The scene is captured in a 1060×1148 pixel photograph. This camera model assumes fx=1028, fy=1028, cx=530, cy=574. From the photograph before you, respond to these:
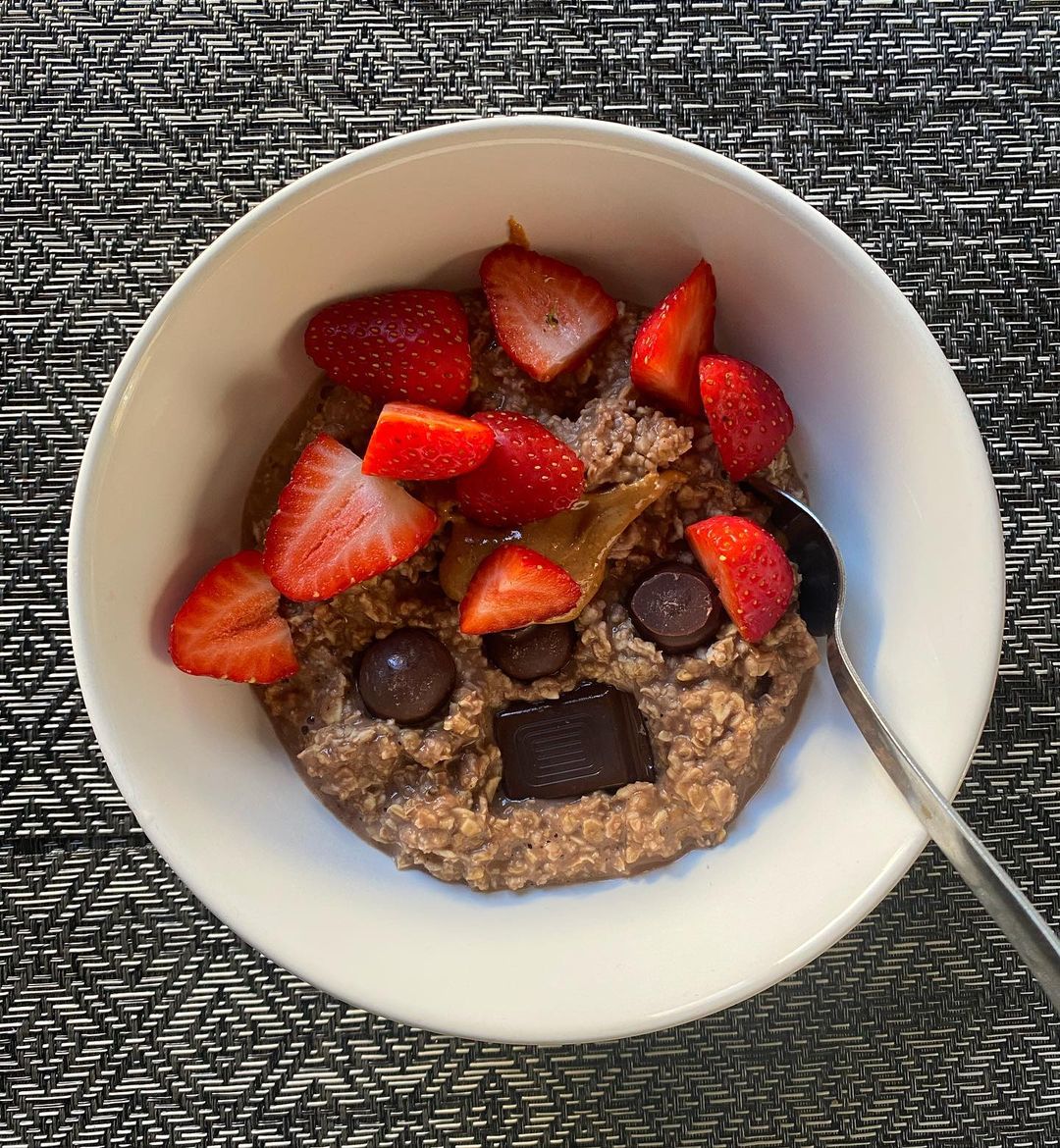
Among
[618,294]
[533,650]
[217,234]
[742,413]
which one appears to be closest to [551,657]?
[533,650]

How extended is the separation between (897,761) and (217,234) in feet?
4.41

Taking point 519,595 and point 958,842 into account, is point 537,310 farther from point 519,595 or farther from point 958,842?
point 958,842

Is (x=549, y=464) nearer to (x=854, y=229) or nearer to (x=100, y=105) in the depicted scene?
(x=854, y=229)

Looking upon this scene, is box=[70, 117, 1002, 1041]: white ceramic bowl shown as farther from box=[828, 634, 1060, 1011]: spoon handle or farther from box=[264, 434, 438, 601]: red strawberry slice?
Answer: box=[264, 434, 438, 601]: red strawberry slice

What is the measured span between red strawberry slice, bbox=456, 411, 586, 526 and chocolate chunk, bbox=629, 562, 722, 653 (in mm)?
184

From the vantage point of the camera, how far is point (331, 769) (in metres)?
1.52

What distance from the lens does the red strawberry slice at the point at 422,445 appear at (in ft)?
4.52

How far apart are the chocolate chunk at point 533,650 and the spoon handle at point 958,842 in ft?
1.31

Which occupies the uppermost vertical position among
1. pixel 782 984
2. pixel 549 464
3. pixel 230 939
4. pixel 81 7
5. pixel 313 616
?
pixel 81 7

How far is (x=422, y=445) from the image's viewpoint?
54.3 inches

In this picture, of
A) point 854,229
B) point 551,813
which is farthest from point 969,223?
point 551,813

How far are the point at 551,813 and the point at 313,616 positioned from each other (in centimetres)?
46

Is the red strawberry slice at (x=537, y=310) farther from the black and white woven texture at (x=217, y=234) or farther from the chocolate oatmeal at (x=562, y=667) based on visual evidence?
the black and white woven texture at (x=217, y=234)

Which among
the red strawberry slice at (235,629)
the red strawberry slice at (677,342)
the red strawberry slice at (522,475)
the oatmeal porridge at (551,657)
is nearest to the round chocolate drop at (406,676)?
the oatmeal porridge at (551,657)
